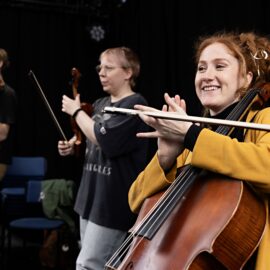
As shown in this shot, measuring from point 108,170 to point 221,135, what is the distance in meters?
1.06

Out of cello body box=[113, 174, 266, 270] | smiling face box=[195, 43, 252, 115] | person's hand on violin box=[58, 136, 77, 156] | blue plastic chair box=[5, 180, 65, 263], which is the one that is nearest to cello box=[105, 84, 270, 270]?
cello body box=[113, 174, 266, 270]

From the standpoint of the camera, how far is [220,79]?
137 centimetres

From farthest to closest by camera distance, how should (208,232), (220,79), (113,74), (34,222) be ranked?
(34,222) → (113,74) → (220,79) → (208,232)

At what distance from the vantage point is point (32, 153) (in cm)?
526

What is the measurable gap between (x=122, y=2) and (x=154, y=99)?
48.6 inches

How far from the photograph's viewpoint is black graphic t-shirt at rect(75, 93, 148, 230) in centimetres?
216

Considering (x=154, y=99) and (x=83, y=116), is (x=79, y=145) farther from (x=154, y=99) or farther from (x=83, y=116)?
(x=154, y=99)

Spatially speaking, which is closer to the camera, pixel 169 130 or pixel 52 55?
pixel 169 130

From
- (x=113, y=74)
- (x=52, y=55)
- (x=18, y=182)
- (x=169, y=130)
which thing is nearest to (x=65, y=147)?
(x=113, y=74)

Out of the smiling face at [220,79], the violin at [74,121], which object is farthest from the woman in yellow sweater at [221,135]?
the violin at [74,121]

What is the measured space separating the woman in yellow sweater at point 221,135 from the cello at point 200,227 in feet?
0.12

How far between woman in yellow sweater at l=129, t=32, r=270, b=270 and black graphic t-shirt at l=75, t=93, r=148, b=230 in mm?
660

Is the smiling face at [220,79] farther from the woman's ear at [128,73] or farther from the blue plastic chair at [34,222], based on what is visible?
the blue plastic chair at [34,222]

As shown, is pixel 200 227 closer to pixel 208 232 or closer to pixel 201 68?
pixel 208 232
